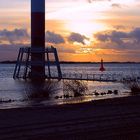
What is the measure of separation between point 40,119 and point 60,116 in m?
1.03

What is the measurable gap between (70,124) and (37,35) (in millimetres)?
49477

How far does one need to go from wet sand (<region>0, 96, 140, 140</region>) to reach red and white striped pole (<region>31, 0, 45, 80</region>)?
145ft

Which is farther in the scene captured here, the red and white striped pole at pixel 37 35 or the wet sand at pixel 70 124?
the red and white striped pole at pixel 37 35

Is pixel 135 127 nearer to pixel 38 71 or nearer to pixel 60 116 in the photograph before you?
pixel 60 116

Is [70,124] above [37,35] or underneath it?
underneath

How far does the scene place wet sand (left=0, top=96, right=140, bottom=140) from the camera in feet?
35.8

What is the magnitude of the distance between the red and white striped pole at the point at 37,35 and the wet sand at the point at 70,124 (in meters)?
44.3

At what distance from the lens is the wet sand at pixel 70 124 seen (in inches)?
429

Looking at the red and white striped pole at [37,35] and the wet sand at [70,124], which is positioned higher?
the red and white striped pole at [37,35]

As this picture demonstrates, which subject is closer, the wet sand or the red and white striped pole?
the wet sand

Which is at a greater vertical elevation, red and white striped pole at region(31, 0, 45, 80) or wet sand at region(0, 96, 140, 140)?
red and white striped pole at region(31, 0, 45, 80)

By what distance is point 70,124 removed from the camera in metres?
13.2

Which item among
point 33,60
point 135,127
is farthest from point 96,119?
point 33,60

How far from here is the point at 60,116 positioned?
15336 millimetres
